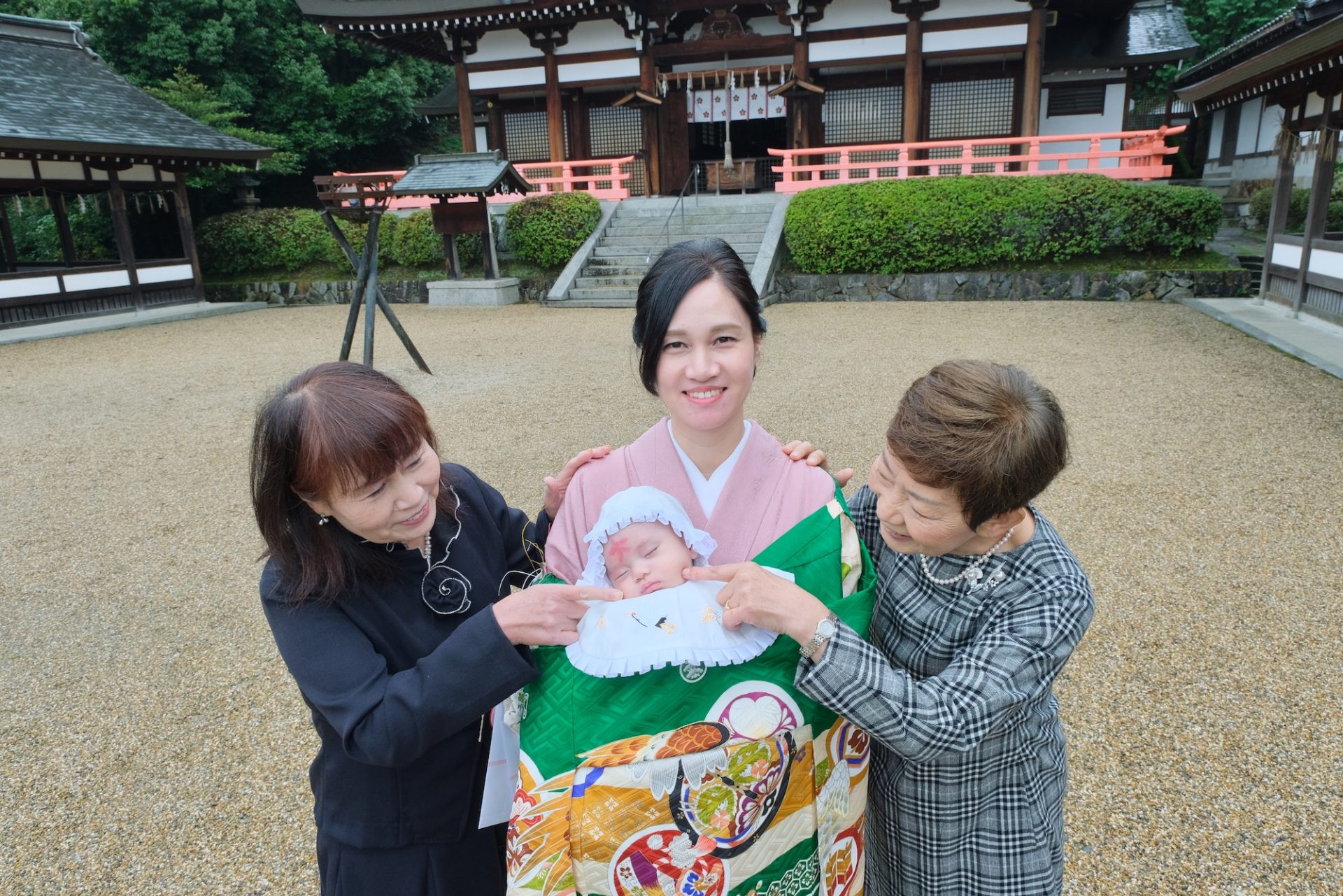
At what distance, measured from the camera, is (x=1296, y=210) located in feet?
46.6

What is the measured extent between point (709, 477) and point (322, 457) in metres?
0.67

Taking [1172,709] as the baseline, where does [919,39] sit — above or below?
above

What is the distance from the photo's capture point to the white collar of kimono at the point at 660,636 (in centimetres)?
115

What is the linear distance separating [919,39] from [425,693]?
1620 centimetres

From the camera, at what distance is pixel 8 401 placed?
820 centimetres

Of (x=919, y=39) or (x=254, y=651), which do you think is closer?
(x=254, y=651)

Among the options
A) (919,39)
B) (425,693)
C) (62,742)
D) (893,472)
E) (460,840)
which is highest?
(919,39)

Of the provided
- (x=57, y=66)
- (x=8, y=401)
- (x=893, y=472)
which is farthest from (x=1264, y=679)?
(x=57, y=66)

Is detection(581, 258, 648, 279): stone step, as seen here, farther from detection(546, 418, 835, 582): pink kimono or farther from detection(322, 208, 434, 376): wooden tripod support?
detection(546, 418, 835, 582): pink kimono

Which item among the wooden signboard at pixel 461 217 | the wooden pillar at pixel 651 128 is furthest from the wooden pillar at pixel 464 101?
the wooden signboard at pixel 461 217

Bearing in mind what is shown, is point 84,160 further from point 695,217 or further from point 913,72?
point 913,72

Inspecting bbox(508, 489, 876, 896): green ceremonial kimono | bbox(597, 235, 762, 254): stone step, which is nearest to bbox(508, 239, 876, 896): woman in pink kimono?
bbox(508, 489, 876, 896): green ceremonial kimono

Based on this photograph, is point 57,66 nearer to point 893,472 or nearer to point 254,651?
point 254,651

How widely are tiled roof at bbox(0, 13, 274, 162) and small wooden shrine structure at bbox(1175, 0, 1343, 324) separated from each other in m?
14.8
